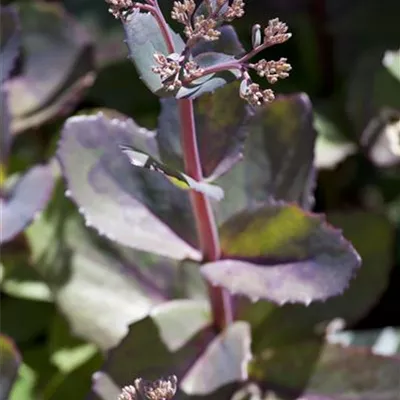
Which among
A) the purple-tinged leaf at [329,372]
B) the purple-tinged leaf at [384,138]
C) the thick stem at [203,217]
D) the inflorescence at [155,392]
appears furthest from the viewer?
the purple-tinged leaf at [384,138]

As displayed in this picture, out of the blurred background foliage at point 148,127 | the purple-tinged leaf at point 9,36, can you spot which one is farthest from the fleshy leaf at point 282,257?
the purple-tinged leaf at point 9,36

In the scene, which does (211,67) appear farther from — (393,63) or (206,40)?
(393,63)

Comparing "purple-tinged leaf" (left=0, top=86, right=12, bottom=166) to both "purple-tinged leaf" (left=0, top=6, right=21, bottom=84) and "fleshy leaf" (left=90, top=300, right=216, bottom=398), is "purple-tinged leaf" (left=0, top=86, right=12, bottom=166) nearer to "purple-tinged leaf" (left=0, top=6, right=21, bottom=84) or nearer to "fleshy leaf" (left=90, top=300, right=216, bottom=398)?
"purple-tinged leaf" (left=0, top=6, right=21, bottom=84)

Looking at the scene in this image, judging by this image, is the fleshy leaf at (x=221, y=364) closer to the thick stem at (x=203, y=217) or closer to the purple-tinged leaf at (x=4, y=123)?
the thick stem at (x=203, y=217)

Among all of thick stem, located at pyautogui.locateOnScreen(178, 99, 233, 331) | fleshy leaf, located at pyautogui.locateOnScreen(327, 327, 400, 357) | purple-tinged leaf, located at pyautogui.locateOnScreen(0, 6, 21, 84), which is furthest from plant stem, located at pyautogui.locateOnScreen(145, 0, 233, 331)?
purple-tinged leaf, located at pyautogui.locateOnScreen(0, 6, 21, 84)

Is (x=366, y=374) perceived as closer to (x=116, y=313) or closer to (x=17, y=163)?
(x=116, y=313)

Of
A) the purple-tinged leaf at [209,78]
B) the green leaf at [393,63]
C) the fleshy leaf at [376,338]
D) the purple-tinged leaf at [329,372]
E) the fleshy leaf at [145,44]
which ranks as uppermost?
the fleshy leaf at [145,44]

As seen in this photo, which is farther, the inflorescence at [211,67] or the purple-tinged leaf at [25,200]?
the purple-tinged leaf at [25,200]
